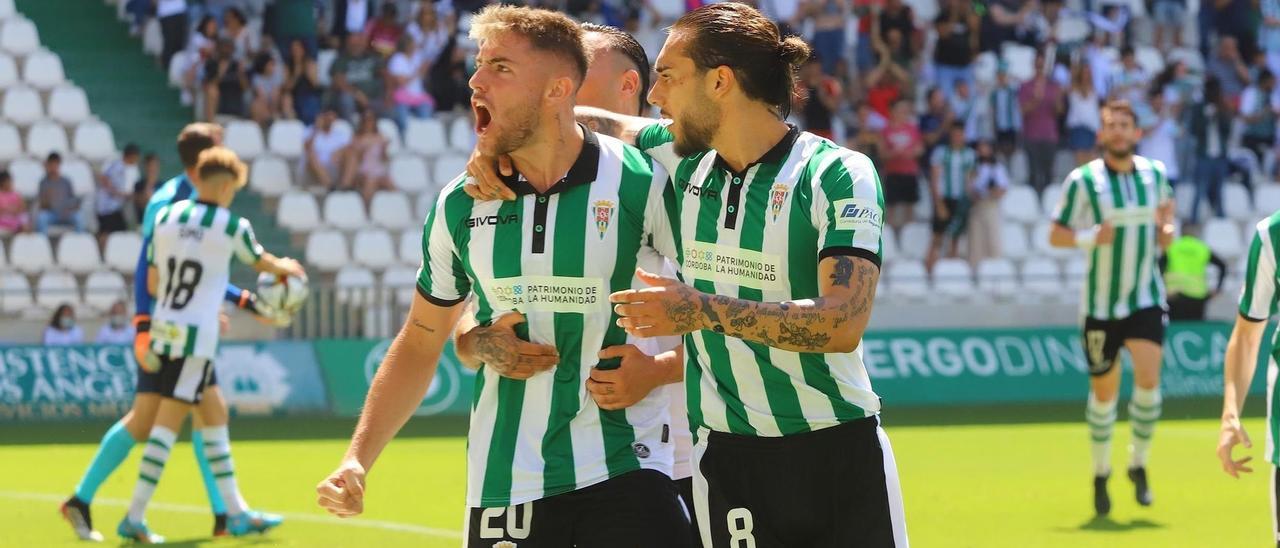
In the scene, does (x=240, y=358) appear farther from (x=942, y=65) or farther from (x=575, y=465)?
(x=575, y=465)

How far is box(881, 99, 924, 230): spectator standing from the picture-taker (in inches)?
751

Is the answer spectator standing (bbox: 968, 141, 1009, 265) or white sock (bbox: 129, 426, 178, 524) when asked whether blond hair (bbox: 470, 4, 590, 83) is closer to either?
white sock (bbox: 129, 426, 178, 524)

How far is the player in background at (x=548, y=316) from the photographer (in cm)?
409

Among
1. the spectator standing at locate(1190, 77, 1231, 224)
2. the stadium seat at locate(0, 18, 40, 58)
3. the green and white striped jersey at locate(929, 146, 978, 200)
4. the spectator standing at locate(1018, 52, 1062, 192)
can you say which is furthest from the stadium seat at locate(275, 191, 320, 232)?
the spectator standing at locate(1190, 77, 1231, 224)

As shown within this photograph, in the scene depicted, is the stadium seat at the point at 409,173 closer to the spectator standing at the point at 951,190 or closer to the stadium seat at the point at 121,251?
the stadium seat at the point at 121,251

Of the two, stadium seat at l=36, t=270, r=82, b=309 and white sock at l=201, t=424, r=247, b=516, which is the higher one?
stadium seat at l=36, t=270, r=82, b=309

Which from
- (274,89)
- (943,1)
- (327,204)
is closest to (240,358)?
(327,204)

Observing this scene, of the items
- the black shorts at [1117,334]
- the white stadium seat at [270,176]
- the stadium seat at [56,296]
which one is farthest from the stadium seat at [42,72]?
the black shorts at [1117,334]

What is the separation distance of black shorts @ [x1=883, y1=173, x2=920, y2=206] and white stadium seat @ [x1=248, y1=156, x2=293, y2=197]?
22.5ft

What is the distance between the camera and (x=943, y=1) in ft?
71.1

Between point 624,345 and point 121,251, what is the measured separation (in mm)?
13852

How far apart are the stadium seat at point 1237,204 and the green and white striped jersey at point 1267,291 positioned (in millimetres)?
16473

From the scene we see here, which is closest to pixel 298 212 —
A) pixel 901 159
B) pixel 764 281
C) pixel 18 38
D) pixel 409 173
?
pixel 409 173

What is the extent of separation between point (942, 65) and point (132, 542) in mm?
14340
